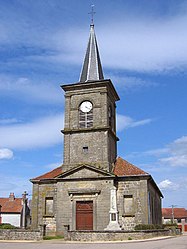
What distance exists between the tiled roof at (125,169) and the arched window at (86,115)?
13.4ft

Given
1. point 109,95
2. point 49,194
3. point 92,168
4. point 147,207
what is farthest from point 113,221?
point 109,95

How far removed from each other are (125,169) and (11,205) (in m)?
28.9

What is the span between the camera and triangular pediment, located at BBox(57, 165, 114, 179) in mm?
24797

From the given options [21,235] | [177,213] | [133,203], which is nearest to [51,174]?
[133,203]

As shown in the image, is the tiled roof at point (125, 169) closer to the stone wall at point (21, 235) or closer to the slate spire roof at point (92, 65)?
the slate spire roof at point (92, 65)

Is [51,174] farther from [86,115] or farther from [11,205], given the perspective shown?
[11,205]

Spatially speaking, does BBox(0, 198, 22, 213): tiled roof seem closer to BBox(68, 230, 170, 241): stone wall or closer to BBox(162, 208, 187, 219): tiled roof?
BBox(68, 230, 170, 241): stone wall

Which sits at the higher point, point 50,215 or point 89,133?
point 89,133

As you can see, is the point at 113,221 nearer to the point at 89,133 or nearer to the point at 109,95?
the point at 89,133

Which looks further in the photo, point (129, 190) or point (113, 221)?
point (129, 190)

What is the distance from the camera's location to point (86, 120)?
27.7 meters

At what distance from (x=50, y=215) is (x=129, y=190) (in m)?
6.71

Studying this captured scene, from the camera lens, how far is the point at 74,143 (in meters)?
27.2

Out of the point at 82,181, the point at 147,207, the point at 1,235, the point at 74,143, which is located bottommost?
the point at 1,235
